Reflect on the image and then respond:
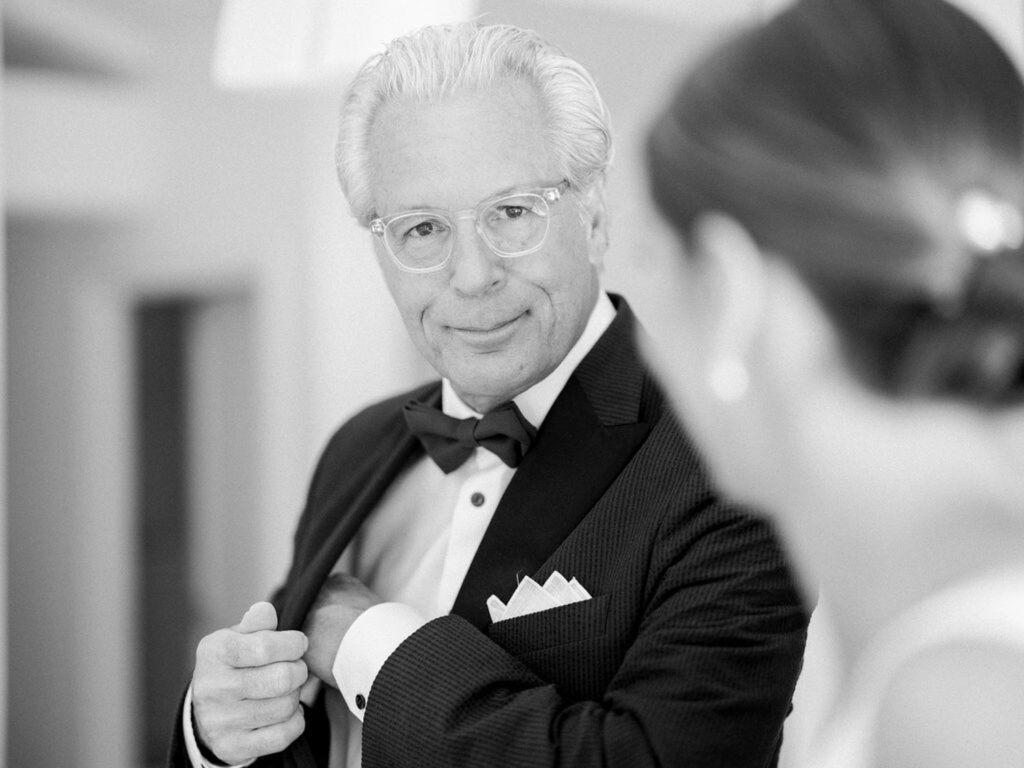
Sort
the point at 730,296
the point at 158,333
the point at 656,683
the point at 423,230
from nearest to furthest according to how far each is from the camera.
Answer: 1. the point at 730,296
2. the point at 656,683
3. the point at 423,230
4. the point at 158,333

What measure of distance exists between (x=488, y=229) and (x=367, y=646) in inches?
23.3

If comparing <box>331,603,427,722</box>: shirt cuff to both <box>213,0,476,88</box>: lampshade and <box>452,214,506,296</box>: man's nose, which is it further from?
<box>213,0,476,88</box>: lampshade

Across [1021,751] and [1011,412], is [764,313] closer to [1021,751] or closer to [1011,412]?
[1011,412]

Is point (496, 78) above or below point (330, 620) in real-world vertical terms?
above

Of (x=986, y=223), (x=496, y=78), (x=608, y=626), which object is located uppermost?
(x=496, y=78)

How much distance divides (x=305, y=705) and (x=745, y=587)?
0.76 m

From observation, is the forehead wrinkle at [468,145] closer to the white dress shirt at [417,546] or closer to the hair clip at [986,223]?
the white dress shirt at [417,546]

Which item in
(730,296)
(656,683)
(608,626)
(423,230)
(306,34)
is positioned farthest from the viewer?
(306,34)

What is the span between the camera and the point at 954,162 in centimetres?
75

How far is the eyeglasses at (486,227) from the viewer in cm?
158

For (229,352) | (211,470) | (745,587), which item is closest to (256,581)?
(211,470)

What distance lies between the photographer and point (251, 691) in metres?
1.54

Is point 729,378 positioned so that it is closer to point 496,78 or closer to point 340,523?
point 496,78

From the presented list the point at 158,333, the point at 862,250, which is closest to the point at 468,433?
the point at 862,250
